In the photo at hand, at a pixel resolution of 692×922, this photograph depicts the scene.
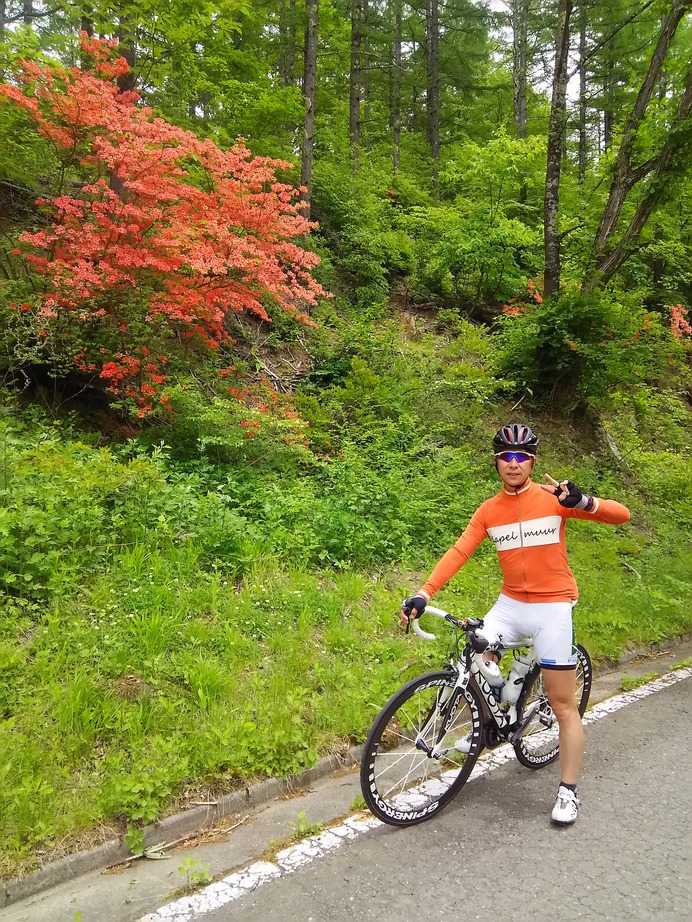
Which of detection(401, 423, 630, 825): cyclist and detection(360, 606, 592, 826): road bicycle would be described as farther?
detection(401, 423, 630, 825): cyclist

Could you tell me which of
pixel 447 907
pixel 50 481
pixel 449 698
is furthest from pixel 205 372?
pixel 447 907

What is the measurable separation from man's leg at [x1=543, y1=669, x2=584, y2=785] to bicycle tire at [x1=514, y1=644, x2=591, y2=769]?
0.24 m

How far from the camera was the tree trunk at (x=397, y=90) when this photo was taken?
20578 mm

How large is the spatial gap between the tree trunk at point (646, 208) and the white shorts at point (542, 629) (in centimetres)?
884

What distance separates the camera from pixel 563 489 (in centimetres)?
313

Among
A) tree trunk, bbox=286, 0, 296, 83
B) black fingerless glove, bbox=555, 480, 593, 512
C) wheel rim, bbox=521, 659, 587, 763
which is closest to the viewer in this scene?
black fingerless glove, bbox=555, 480, 593, 512

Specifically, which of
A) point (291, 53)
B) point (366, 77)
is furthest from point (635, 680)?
point (366, 77)

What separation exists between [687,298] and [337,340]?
46.0ft

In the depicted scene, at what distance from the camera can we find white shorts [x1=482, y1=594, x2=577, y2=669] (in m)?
3.32

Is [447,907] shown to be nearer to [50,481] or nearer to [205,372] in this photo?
[50,481]

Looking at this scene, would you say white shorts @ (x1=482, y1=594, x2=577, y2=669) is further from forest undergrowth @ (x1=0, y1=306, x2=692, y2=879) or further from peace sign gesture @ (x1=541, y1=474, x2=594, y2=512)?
forest undergrowth @ (x1=0, y1=306, x2=692, y2=879)

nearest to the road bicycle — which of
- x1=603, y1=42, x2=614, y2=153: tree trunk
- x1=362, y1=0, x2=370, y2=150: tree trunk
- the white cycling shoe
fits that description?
the white cycling shoe

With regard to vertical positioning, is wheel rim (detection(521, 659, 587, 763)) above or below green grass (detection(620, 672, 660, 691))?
above

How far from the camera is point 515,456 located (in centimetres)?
338
